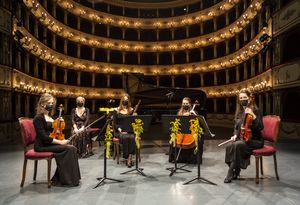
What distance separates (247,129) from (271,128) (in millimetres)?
754

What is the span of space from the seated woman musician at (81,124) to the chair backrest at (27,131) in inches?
85.9

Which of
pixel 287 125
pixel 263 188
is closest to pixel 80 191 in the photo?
pixel 263 188

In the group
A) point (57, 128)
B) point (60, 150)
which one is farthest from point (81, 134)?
point (60, 150)

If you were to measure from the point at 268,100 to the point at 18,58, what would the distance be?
13.5 m

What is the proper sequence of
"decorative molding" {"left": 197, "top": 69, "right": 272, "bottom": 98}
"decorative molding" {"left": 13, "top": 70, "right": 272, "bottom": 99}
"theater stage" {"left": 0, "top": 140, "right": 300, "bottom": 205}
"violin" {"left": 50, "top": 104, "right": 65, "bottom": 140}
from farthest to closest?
"decorative molding" {"left": 197, "top": 69, "right": 272, "bottom": 98}, "decorative molding" {"left": 13, "top": 70, "right": 272, "bottom": 99}, "violin" {"left": 50, "top": 104, "right": 65, "bottom": 140}, "theater stage" {"left": 0, "top": 140, "right": 300, "bottom": 205}

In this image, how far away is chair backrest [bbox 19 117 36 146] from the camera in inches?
205

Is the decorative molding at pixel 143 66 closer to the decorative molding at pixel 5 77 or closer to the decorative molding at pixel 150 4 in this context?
the decorative molding at pixel 5 77

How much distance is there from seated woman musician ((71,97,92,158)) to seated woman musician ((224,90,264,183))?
14.2 ft

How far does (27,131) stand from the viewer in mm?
5328

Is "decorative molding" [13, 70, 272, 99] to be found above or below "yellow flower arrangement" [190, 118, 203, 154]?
above

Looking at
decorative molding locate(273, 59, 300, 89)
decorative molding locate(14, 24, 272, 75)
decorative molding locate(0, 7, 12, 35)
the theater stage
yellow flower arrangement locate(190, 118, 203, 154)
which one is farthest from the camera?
decorative molding locate(14, 24, 272, 75)

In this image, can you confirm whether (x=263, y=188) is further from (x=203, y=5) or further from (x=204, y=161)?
(x=203, y=5)

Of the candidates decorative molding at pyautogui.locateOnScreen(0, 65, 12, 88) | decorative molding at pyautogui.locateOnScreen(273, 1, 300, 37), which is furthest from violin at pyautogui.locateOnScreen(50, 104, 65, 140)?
decorative molding at pyautogui.locateOnScreen(273, 1, 300, 37)

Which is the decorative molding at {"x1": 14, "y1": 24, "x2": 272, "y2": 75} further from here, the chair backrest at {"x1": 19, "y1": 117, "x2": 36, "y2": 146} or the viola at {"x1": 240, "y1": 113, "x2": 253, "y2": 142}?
the viola at {"x1": 240, "y1": 113, "x2": 253, "y2": 142}
